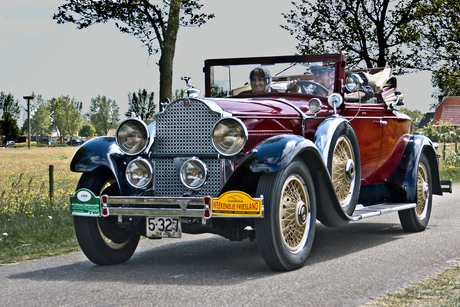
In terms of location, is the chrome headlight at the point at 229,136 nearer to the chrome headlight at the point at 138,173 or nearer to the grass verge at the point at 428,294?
the chrome headlight at the point at 138,173

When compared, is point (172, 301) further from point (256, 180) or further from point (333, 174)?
point (333, 174)

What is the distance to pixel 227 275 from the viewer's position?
529cm

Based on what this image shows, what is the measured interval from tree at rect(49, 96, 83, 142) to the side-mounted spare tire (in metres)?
91.8

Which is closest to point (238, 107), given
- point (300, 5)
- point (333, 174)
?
point (333, 174)

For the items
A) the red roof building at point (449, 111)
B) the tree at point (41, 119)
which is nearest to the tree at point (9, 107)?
the tree at point (41, 119)

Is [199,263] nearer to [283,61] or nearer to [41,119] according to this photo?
[283,61]

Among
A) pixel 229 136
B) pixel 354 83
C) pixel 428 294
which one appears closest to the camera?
pixel 428 294

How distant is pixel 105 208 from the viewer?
18.1 feet

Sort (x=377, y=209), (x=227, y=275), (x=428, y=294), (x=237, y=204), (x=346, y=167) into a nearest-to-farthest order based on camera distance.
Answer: (x=428, y=294)
(x=237, y=204)
(x=227, y=275)
(x=346, y=167)
(x=377, y=209)

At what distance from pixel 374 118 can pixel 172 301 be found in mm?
4227

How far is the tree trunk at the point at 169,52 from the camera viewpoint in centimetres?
1357

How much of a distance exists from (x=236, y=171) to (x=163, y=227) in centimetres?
83

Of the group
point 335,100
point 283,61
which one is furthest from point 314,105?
point 283,61

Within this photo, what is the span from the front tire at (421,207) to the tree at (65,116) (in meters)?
90.7
